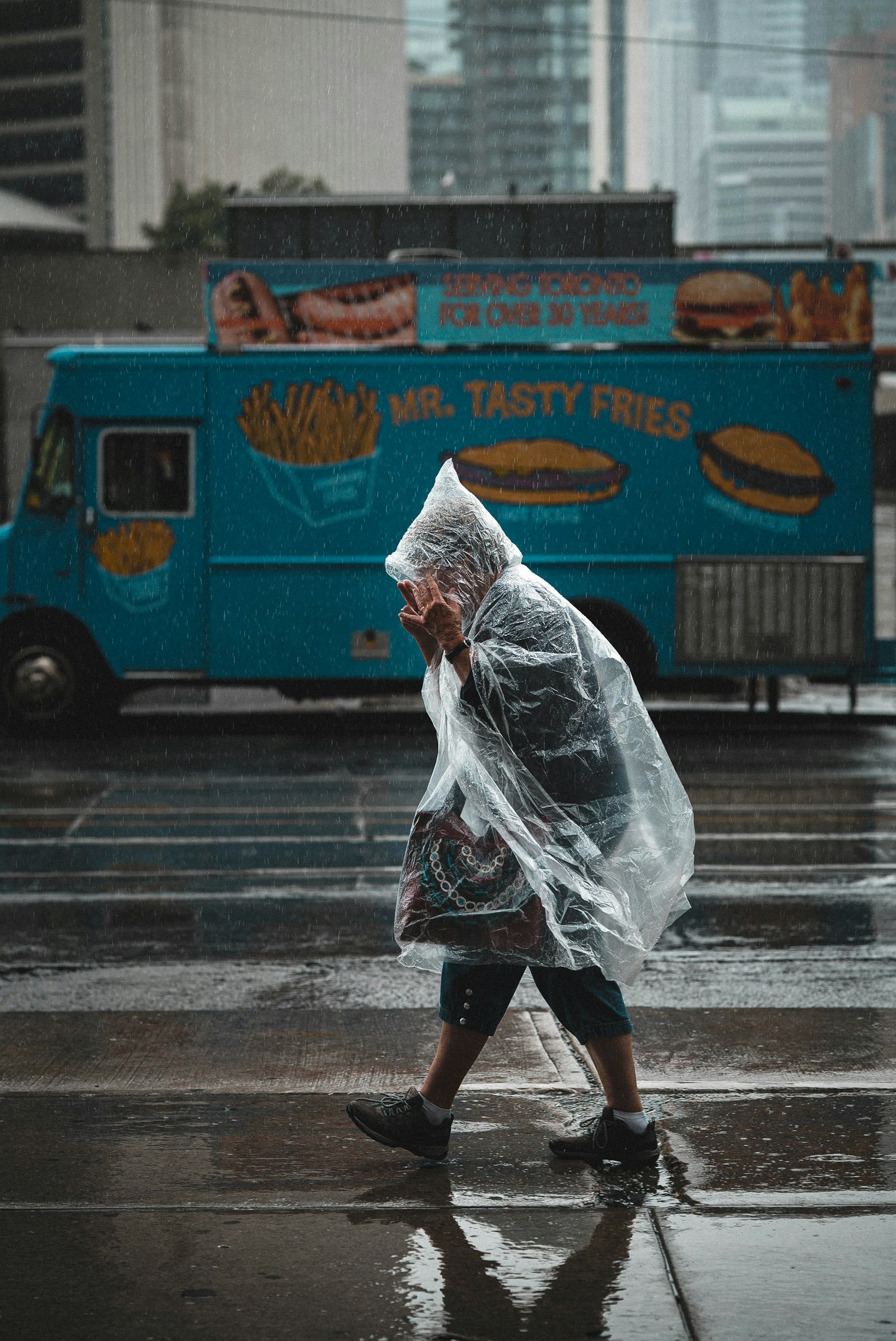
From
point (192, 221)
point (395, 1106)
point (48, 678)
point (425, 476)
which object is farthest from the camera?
point (192, 221)

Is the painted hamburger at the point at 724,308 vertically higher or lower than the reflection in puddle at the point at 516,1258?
higher

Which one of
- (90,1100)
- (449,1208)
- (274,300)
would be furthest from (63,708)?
(449,1208)

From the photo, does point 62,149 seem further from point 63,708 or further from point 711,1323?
point 711,1323

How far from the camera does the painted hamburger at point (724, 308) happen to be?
13.4m

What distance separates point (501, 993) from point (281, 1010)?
1.75 metres

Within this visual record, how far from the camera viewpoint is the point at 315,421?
13781 mm

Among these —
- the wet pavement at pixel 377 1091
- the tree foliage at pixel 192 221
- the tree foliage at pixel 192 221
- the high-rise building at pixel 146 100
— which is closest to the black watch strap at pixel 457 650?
the wet pavement at pixel 377 1091

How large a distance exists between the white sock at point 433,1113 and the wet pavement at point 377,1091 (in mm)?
119

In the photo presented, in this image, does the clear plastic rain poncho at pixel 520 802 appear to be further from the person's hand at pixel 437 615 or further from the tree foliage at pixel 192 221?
the tree foliage at pixel 192 221

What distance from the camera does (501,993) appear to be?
4098 millimetres

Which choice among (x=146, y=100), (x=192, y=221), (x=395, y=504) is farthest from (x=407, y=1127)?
(x=146, y=100)

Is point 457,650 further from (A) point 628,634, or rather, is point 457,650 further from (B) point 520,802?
(A) point 628,634

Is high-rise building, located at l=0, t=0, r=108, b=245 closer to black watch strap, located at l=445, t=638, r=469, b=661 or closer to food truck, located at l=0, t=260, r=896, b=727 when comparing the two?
food truck, located at l=0, t=260, r=896, b=727

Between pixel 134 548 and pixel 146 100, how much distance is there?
361 feet
